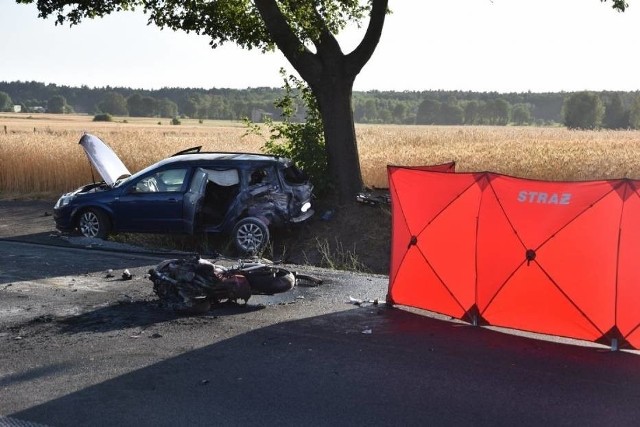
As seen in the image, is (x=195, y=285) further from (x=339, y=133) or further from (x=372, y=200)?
(x=339, y=133)

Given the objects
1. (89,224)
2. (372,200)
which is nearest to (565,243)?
(89,224)

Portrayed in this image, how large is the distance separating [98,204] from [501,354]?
10.4 m

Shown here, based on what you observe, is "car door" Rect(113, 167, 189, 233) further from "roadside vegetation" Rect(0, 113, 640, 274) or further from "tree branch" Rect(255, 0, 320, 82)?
"tree branch" Rect(255, 0, 320, 82)

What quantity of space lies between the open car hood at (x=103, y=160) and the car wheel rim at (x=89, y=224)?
0.76 metres

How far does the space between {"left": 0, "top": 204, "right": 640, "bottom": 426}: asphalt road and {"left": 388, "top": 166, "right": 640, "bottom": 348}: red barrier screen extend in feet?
0.89

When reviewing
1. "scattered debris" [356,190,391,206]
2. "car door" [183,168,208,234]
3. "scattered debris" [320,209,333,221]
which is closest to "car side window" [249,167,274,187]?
"car door" [183,168,208,234]

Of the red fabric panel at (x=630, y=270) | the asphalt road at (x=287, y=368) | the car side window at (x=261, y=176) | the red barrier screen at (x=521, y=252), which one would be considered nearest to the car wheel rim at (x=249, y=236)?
the car side window at (x=261, y=176)

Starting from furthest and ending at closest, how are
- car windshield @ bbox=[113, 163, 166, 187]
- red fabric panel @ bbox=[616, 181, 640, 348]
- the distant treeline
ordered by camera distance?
1. the distant treeline
2. car windshield @ bbox=[113, 163, 166, 187]
3. red fabric panel @ bbox=[616, 181, 640, 348]

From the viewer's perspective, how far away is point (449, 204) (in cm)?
1097

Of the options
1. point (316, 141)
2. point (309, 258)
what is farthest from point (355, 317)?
point (316, 141)

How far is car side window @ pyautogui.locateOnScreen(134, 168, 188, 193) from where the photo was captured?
17.7 metres

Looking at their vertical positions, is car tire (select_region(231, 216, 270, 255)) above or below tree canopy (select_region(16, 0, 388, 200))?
below

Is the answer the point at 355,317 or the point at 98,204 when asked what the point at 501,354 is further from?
the point at 98,204

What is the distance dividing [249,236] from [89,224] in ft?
10.4
